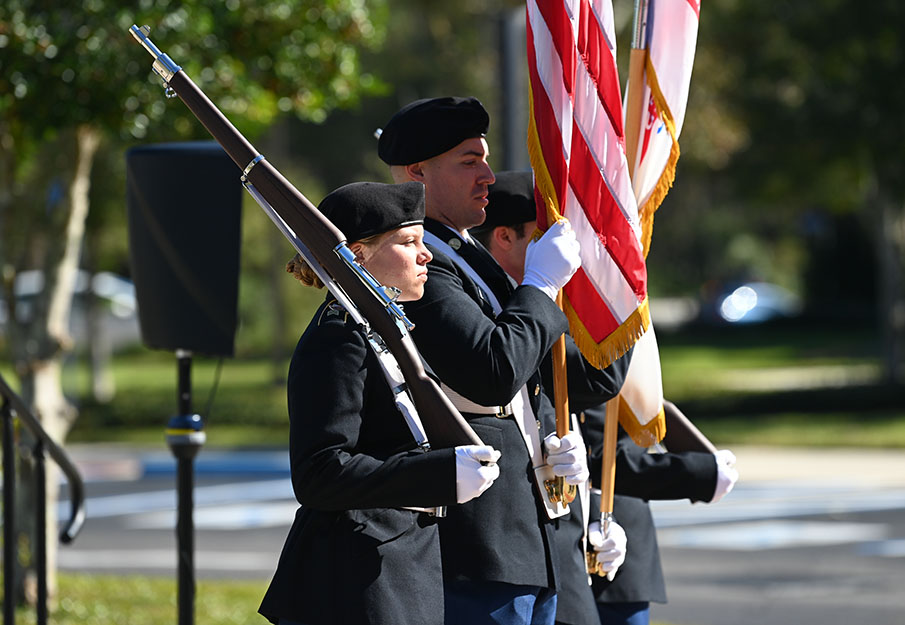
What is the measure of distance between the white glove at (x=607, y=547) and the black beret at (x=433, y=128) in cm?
112

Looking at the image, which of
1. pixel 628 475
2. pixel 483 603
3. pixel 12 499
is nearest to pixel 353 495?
pixel 483 603

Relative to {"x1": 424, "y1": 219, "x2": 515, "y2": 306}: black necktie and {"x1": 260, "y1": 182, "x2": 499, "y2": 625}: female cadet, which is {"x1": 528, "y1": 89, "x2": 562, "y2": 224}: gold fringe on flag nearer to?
{"x1": 424, "y1": 219, "x2": 515, "y2": 306}: black necktie

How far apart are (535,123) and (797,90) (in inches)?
593

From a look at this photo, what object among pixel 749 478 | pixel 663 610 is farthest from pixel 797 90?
pixel 663 610

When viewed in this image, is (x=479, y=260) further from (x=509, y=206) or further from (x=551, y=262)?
(x=509, y=206)

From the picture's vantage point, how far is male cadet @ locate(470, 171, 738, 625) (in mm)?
3922

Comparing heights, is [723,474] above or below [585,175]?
below

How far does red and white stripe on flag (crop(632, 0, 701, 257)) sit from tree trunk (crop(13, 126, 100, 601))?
413 centimetres

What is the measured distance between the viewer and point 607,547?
3721mm

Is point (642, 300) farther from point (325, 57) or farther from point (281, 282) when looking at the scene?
point (281, 282)

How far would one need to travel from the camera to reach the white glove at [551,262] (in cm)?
322

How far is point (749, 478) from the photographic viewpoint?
13.2 metres

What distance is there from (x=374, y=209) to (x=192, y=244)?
6.85 feet

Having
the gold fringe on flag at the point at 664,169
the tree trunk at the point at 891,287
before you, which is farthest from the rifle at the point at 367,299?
the tree trunk at the point at 891,287
